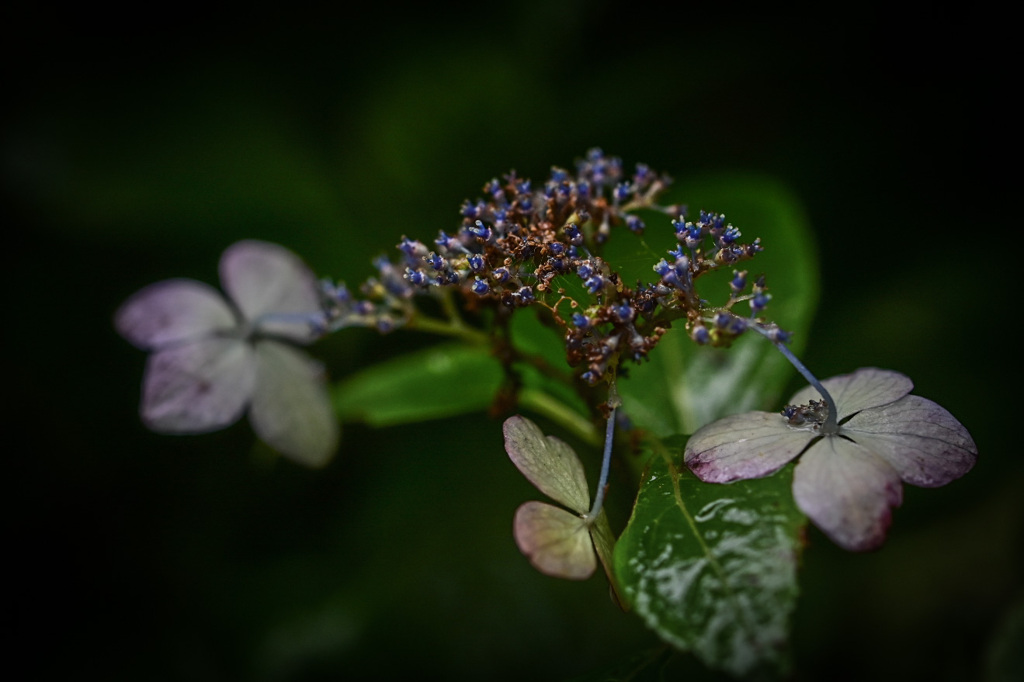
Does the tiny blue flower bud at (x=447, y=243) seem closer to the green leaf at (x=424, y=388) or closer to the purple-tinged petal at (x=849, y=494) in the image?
the green leaf at (x=424, y=388)

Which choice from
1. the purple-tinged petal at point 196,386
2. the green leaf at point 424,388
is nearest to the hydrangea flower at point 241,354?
the purple-tinged petal at point 196,386

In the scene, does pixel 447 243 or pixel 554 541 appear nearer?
pixel 554 541

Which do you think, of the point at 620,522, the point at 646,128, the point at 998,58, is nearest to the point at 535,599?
the point at 620,522

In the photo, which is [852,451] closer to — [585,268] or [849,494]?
[849,494]

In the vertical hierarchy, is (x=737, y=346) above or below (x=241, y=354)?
below

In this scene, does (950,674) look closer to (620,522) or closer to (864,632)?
(864,632)

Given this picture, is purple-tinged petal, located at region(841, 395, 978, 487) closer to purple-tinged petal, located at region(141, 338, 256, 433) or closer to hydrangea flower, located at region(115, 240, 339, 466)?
hydrangea flower, located at region(115, 240, 339, 466)

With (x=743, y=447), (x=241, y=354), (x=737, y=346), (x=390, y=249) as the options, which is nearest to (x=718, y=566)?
(x=743, y=447)

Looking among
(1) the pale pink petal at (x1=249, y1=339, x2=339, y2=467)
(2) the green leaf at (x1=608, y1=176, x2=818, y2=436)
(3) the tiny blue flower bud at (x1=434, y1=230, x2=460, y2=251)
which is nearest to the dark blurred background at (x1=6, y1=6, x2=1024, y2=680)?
(2) the green leaf at (x1=608, y1=176, x2=818, y2=436)
